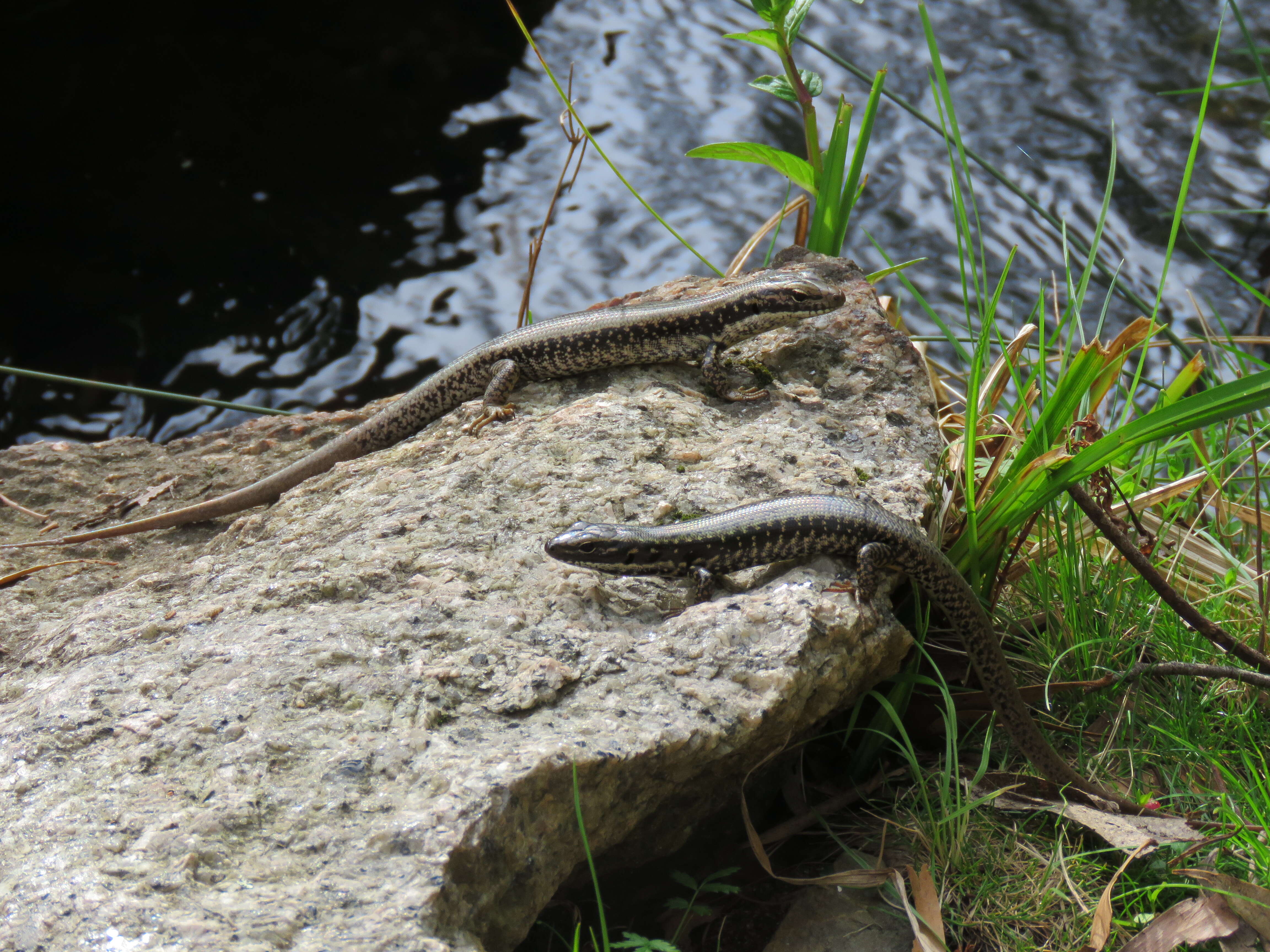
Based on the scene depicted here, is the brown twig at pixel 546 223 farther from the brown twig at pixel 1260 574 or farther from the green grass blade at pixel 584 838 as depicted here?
the brown twig at pixel 1260 574

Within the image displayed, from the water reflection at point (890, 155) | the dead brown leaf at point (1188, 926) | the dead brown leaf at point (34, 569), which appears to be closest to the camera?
the dead brown leaf at point (1188, 926)

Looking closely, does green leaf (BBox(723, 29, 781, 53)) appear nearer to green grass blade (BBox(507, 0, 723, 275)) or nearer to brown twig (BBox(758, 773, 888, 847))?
green grass blade (BBox(507, 0, 723, 275))

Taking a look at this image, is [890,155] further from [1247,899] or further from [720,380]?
[1247,899]

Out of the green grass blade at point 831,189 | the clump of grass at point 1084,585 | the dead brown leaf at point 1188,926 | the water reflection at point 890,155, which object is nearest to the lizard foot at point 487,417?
the clump of grass at point 1084,585

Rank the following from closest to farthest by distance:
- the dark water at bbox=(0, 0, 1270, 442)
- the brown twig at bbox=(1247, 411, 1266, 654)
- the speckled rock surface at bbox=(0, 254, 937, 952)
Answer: the speckled rock surface at bbox=(0, 254, 937, 952) → the brown twig at bbox=(1247, 411, 1266, 654) → the dark water at bbox=(0, 0, 1270, 442)

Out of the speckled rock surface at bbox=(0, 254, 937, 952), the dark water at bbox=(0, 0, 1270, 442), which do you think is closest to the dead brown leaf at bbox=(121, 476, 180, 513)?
the speckled rock surface at bbox=(0, 254, 937, 952)

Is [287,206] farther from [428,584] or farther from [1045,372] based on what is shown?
[1045,372]

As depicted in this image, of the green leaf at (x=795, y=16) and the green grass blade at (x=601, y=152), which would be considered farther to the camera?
the green grass blade at (x=601, y=152)
